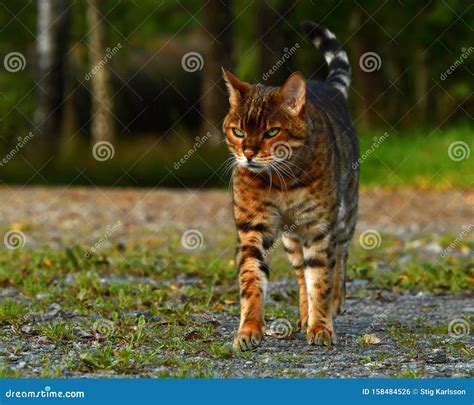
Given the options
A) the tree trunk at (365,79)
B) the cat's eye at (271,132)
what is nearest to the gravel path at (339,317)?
the cat's eye at (271,132)

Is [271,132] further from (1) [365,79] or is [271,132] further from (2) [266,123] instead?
(1) [365,79]

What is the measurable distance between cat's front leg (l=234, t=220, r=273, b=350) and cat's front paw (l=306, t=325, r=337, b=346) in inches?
13.8

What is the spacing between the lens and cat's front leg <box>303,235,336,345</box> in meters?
6.86

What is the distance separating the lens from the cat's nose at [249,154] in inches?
254

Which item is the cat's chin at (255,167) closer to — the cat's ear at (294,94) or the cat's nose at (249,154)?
the cat's nose at (249,154)

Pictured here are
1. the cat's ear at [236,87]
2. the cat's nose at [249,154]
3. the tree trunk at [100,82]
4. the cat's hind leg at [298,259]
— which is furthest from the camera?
the tree trunk at [100,82]

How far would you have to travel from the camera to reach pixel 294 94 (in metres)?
6.64

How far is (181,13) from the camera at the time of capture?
89.7 feet

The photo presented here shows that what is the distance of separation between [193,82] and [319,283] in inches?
842

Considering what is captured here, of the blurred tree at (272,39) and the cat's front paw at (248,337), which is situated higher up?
the blurred tree at (272,39)

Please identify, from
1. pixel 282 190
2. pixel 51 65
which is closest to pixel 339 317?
pixel 282 190

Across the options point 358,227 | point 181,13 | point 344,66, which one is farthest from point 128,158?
point 344,66

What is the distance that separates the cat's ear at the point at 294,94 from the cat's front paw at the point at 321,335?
140 centimetres

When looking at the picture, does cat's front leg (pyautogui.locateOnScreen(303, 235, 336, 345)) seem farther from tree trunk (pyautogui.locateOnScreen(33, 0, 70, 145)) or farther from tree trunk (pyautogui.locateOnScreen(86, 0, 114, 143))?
tree trunk (pyautogui.locateOnScreen(86, 0, 114, 143))
